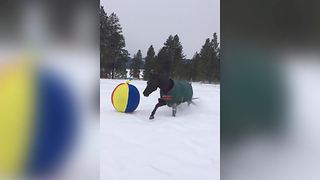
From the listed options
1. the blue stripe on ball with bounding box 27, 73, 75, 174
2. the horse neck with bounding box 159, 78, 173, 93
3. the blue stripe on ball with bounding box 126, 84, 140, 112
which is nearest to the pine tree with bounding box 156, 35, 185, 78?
the horse neck with bounding box 159, 78, 173, 93

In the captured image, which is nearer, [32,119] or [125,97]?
[32,119]

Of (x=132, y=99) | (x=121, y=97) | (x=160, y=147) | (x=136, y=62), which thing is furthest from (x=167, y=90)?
(x=136, y=62)

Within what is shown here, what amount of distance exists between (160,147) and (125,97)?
1.82 meters

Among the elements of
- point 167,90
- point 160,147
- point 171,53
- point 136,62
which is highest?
point 171,53

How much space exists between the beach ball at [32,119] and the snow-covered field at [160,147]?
0.38m

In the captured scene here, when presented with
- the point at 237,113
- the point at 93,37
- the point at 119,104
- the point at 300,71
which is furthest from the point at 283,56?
the point at 119,104

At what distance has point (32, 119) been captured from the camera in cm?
59

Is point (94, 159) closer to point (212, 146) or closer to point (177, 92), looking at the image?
point (212, 146)

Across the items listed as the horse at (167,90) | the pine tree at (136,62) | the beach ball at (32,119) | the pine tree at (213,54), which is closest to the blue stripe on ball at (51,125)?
the beach ball at (32,119)

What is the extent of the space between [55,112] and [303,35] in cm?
51

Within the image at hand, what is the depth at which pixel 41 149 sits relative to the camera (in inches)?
23.6

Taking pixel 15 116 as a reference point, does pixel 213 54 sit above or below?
above

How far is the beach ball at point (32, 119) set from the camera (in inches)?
23.1

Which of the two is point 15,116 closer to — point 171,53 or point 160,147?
point 160,147
